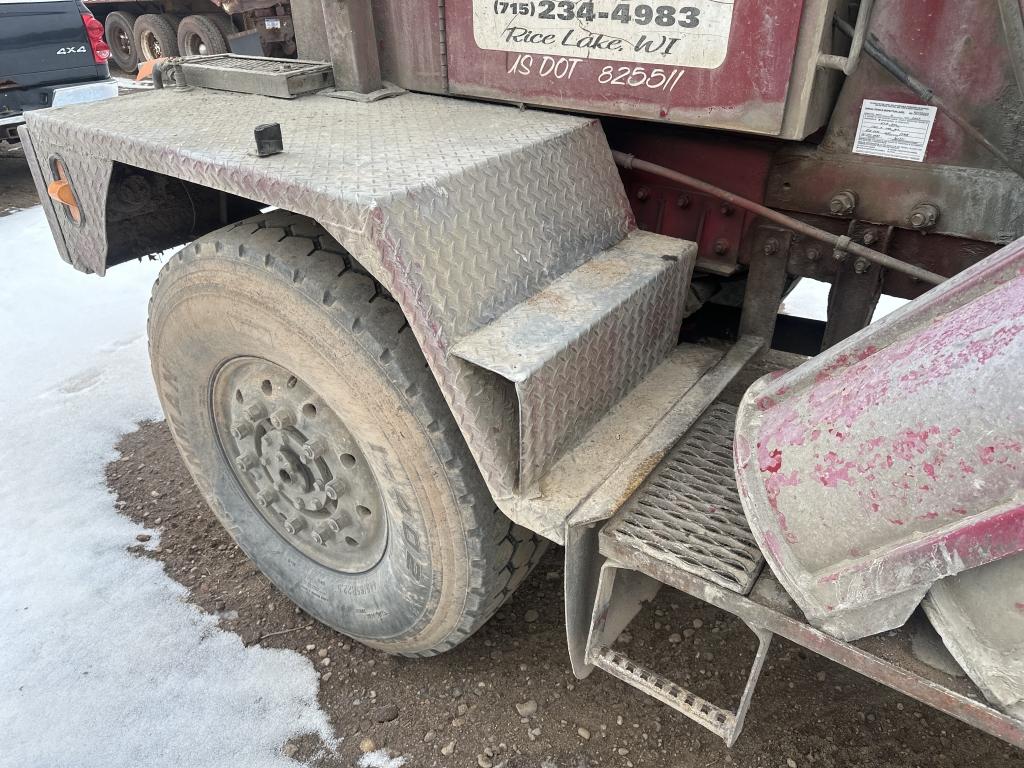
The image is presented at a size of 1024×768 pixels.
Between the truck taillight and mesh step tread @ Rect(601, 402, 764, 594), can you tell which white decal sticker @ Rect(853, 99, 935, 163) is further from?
the truck taillight

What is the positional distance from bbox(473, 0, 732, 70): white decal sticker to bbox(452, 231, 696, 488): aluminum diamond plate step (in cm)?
47

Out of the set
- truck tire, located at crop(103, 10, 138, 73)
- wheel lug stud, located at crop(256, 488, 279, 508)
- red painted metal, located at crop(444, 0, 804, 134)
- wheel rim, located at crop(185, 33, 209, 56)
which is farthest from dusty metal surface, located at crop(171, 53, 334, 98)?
truck tire, located at crop(103, 10, 138, 73)

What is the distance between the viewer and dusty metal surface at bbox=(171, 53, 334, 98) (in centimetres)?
234

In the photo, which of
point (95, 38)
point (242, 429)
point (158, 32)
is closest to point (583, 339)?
point (242, 429)

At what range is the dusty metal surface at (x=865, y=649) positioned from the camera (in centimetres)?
121

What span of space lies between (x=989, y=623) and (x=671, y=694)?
665 mm

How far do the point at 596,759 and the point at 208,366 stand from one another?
5.35 feet

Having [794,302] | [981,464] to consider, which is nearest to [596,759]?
[981,464]

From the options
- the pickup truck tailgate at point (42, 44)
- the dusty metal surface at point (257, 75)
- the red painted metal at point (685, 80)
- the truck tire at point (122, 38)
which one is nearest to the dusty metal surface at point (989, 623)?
the red painted metal at point (685, 80)

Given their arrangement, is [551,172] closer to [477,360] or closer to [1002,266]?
[477,360]

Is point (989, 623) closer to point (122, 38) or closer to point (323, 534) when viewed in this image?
point (323, 534)

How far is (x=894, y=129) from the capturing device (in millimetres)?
1786

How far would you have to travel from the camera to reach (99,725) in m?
2.25

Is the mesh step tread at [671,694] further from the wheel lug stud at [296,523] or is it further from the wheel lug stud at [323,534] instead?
the wheel lug stud at [296,523]
